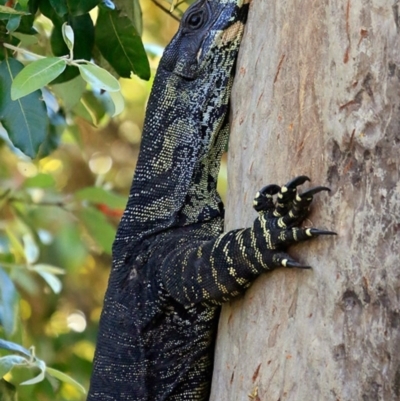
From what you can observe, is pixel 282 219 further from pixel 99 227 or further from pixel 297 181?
pixel 99 227

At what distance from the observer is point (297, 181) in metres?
1.81

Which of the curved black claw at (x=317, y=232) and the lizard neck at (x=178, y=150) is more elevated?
the lizard neck at (x=178, y=150)

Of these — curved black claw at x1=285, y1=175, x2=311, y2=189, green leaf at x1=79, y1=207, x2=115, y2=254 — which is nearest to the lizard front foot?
curved black claw at x1=285, y1=175, x2=311, y2=189

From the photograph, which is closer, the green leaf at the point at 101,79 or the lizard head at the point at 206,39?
the green leaf at the point at 101,79

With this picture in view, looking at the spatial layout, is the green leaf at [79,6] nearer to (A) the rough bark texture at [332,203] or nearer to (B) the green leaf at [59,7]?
(B) the green leaf at [59,7]

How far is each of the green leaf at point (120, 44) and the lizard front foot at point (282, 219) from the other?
0.98 m

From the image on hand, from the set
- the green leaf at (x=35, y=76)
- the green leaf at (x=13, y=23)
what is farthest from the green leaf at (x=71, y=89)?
the green leaf at (x=35, y=76)

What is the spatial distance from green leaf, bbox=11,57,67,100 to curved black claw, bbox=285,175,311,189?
71 cm

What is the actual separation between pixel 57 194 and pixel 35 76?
2.74 meters

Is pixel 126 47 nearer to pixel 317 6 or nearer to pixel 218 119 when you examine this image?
pixel 218 119

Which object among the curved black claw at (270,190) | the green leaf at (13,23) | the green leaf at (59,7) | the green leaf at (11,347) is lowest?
the green leaf at (11,347)

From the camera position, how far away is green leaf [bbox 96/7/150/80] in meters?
2.69

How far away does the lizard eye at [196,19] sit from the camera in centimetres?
256

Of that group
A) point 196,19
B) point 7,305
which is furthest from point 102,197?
point 196,19
